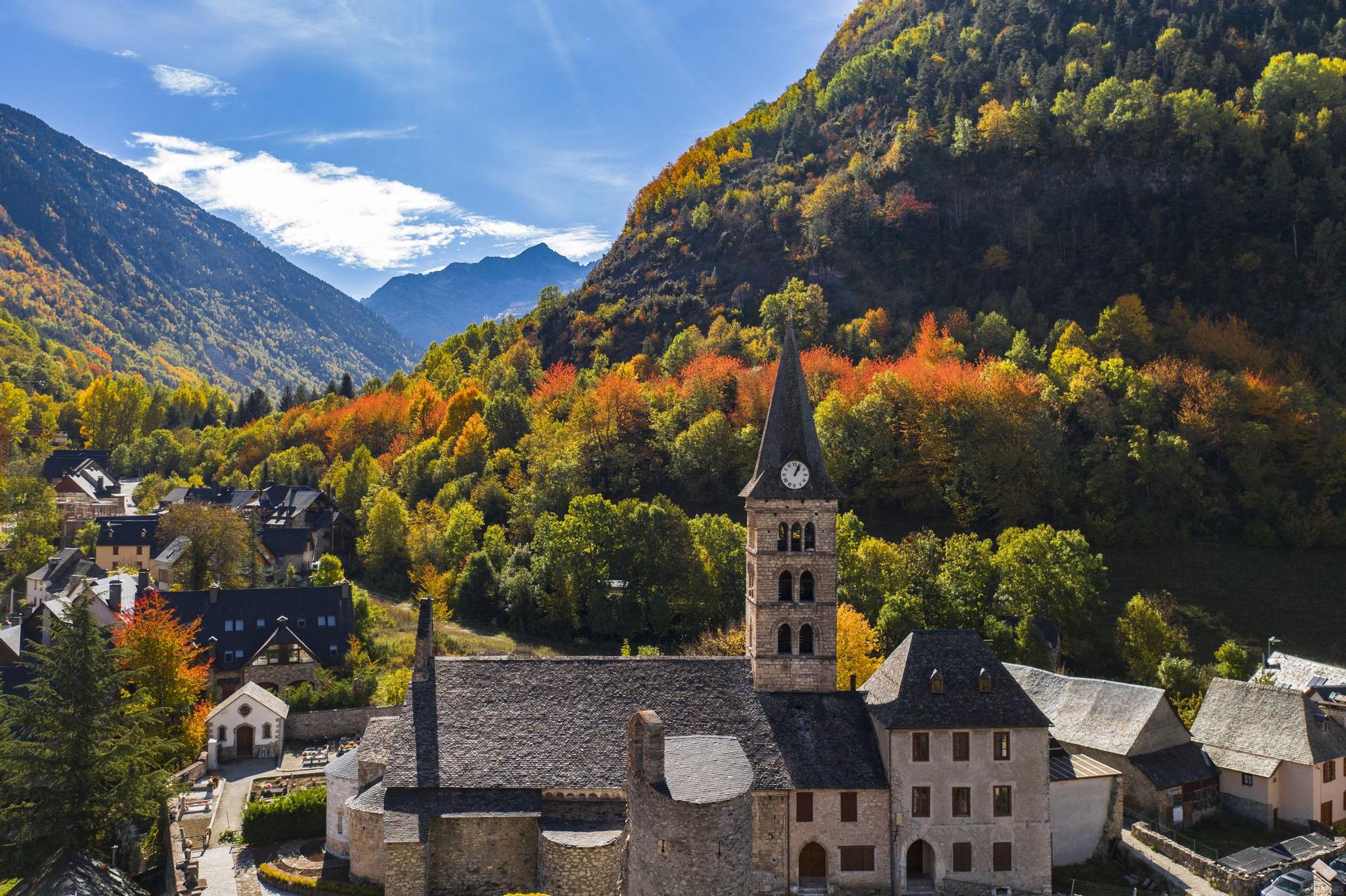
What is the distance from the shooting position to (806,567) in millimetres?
37656

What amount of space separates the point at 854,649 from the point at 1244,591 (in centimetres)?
3393

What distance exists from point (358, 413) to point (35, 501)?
48299mm

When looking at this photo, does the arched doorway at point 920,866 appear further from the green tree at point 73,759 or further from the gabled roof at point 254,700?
the gabled roof at point 254,700

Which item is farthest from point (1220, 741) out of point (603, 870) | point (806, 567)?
point (603, 870)

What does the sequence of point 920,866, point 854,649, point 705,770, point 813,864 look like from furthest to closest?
point 854,649
point 920,866
point 813,864
point 705,770

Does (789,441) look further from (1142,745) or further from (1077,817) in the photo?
(1142,745)

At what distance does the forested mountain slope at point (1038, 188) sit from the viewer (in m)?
104

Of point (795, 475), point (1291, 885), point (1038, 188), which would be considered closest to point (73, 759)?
point (795, 475)

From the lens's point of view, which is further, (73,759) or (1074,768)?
(1074,768)

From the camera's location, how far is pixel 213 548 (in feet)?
277

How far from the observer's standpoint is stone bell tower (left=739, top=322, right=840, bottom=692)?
37094mm

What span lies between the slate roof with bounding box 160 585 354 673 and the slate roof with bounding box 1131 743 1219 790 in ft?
160

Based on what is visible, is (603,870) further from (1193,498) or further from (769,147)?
(769,147)

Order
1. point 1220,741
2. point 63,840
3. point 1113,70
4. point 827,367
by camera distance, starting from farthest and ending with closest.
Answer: point 1113,70, point 827,367, point 1220,741, point 63,840
